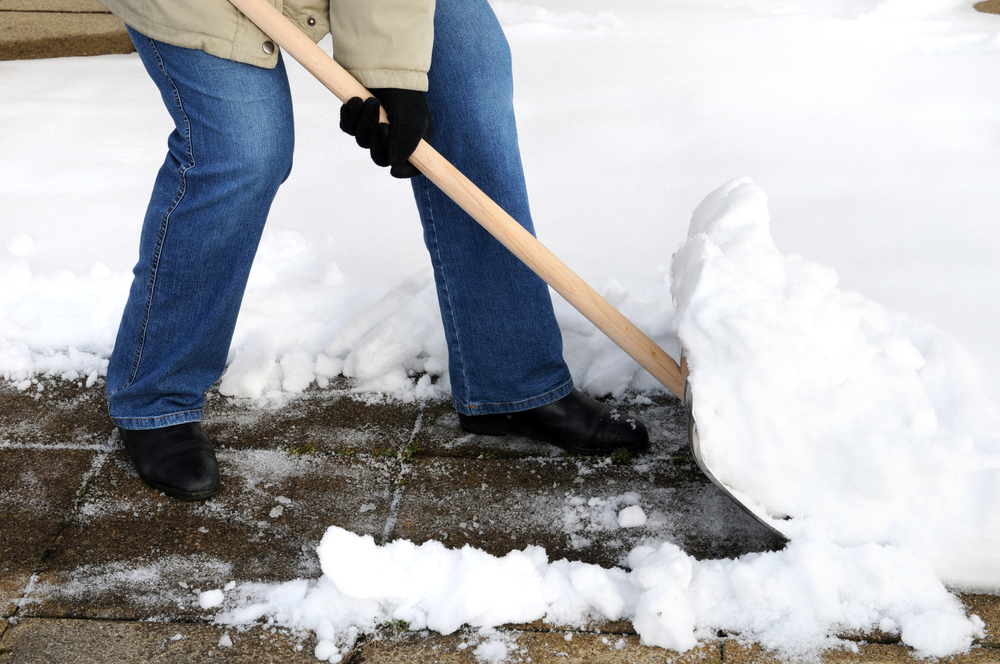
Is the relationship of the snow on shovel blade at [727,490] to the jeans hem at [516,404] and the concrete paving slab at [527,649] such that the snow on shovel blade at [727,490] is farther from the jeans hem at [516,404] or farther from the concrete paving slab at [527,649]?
the jeans hem at [516,404]

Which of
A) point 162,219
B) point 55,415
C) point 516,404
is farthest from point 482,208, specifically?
point 55,415

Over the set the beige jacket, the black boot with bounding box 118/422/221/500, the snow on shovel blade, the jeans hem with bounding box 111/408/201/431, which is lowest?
the black boot with bounding box 118/422/221/500

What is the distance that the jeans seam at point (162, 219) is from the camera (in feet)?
5.44

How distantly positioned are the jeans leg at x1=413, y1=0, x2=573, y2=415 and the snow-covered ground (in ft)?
0.89

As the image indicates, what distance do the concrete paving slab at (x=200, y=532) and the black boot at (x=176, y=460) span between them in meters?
0.04

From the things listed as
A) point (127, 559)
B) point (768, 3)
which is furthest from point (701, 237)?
point (768, 3)

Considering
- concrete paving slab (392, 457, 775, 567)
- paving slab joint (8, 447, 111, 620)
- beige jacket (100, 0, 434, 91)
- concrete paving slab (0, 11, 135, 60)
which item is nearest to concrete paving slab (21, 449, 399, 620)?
paving slab joint (8, 447, 111, 620)

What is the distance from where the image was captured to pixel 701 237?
1.85 metres

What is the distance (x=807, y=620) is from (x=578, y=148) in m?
2.33

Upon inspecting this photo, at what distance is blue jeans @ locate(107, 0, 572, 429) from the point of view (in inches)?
66.3

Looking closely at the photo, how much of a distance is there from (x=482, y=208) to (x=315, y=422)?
810 millimetres

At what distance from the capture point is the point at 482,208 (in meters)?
1.71

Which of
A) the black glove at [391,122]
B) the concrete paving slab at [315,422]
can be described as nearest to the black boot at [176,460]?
the concrete paving slab at [315,422]

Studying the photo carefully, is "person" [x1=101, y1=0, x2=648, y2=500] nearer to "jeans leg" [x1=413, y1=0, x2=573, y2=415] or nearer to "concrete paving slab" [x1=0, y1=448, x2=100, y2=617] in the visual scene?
"jeans leg" [x1=413, y1=0, x2=573, y2=415]
